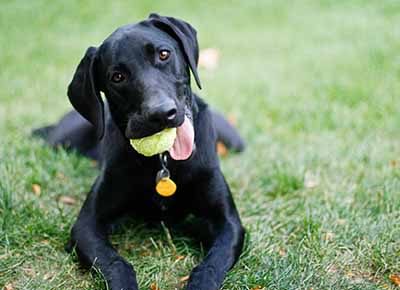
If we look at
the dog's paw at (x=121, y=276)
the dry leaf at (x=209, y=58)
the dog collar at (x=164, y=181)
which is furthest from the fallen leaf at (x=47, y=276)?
the dry leaf at (x=209, y=58)

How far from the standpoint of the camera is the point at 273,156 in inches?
179

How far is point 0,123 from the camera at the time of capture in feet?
17.3

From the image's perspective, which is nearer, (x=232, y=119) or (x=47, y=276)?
(x=47, y=276)

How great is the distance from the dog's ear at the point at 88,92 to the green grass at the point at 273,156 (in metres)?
0.70

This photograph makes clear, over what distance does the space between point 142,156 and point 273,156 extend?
159 cm

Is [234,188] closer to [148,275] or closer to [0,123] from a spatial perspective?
[148,275]

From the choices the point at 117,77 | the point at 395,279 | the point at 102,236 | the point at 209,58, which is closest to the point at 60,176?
the point at 102,236

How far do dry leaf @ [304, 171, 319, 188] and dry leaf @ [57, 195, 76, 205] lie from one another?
4.97 feet

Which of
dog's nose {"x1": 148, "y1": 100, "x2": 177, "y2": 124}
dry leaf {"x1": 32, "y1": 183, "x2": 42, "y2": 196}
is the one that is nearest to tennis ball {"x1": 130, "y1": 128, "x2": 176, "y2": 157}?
dog's nose {"x1": 148, "y1": 100, "x2": 177, "y2": 124}

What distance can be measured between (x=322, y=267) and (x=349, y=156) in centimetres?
164

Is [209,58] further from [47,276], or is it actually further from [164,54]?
[47,276]

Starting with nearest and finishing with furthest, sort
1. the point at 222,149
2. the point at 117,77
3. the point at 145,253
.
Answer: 1. the point at 117,77
2. the point at 145,253
3. the point at 222,149

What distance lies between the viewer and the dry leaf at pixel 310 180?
4.04m

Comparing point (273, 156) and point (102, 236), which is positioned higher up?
point (102, 236)
